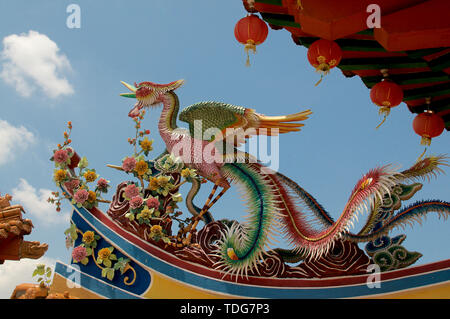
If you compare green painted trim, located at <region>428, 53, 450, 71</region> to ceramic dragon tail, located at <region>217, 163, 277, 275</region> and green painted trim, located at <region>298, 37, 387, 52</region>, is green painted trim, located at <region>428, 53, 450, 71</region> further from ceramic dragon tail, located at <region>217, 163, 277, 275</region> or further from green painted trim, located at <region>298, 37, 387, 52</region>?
ceramic dragon tail, located at <region>217, 163, 277, 275</region>

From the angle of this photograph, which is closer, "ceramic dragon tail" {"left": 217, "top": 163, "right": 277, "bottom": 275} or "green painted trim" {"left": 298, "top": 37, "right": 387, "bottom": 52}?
"green painted trim" {"left": 298, "top": 37, "right": 387, "bottom": 52}

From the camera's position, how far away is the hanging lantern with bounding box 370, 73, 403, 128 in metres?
4.55

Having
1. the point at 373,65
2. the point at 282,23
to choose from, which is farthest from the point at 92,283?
Answer: the point at 373,65

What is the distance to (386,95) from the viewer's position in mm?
4547

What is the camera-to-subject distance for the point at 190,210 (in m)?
6.09

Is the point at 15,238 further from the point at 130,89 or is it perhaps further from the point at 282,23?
the point at 282,23

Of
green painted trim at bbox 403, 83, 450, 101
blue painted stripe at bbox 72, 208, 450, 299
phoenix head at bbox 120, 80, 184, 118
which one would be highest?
phoenix head at bbox 120, 80, 184, 118

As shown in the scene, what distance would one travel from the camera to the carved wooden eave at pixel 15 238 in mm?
5090

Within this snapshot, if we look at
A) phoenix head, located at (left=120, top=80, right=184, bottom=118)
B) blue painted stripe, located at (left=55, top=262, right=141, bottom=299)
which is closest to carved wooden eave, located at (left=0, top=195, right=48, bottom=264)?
blue painted stripe, located at (left=55, top=262, right=141, bottom=299)

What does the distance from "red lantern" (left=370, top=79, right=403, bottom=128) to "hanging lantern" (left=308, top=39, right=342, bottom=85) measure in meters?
0.83

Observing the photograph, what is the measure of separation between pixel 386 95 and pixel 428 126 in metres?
0.86

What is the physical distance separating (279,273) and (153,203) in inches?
62.5

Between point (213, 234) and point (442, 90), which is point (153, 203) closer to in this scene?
point (213, 234)
